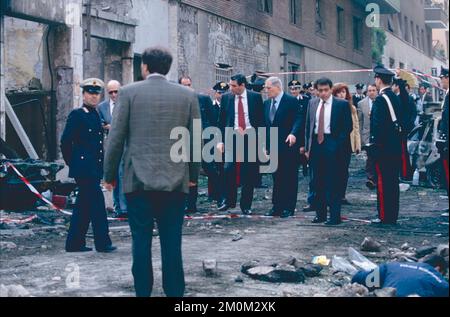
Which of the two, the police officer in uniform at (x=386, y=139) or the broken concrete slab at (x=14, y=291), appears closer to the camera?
the broken concrete slab at (x=14, y=291)

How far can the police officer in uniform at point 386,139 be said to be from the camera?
34.6 ft

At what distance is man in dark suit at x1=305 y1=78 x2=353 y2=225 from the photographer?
10570 millimetres

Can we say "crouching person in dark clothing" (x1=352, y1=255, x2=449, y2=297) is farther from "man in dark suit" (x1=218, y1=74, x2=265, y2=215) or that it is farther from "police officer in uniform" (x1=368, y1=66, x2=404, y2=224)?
"man in dark suit" (x1=218, y1=74, x2=265, y2=215)

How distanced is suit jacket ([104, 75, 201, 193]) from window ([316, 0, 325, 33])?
26.5m

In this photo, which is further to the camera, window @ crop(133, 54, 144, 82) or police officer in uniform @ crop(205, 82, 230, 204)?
window @ crop(133, 54, 144, 82)

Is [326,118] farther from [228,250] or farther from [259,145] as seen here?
[228,250]

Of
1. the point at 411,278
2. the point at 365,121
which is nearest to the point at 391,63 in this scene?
the point at 365,121

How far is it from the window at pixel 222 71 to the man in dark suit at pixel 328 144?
11.5m

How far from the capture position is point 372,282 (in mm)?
6281

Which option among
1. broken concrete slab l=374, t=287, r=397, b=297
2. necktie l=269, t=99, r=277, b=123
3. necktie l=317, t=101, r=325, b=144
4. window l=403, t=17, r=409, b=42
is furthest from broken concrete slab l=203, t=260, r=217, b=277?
window l=403, t=17, r=409, b=42

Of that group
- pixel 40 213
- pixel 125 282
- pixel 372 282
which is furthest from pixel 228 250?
pixel 40 213

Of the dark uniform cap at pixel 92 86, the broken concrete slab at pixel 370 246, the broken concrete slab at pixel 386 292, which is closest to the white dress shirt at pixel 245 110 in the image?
the dark uniform cap at pixel 92 86

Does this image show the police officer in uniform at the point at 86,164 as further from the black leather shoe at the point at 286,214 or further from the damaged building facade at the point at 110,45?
the damaged building facade at the point at 110,45
